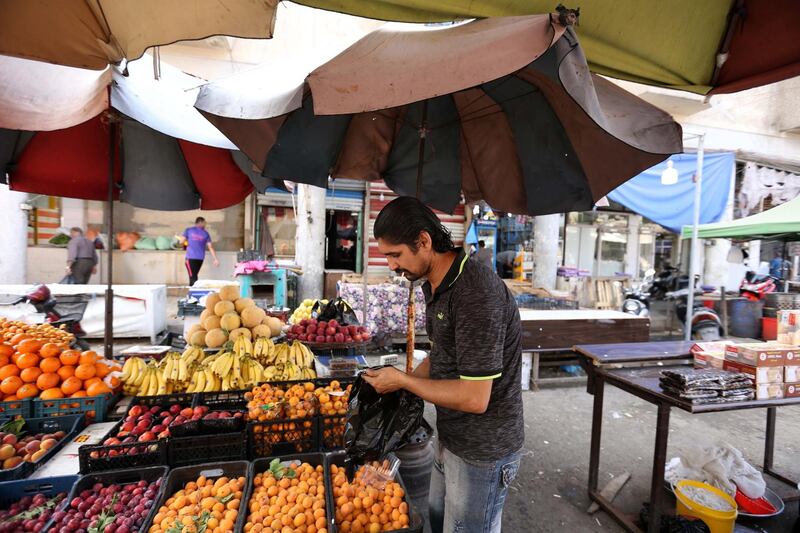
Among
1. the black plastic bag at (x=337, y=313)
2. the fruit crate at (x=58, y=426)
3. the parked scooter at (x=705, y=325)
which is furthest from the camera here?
the parked scooter at (x=705, y=325)

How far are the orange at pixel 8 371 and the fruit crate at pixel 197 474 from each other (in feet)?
6.03

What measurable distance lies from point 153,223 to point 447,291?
13.1 metres

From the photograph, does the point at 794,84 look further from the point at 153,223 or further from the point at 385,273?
the point at 153,223

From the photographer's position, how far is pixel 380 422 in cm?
199

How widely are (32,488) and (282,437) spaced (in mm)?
1365

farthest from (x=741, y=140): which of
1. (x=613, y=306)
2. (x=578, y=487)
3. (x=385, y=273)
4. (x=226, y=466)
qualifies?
(x=226, y=466)

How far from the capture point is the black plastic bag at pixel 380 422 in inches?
76.7

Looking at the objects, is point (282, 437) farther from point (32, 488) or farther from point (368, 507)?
point (32, 488)

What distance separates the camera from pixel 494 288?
1708 millimetres

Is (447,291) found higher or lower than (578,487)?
higher

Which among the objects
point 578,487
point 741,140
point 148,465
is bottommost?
point 578,487

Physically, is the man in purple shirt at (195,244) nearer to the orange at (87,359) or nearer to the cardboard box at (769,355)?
the orange at (87,359)

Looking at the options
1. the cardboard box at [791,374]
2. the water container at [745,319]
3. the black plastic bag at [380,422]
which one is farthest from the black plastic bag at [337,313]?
the water container at [745,319]

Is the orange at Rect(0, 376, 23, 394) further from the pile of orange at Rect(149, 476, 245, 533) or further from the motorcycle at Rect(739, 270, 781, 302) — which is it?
the motorcycle at Rect(739, 270, 781, 302)
